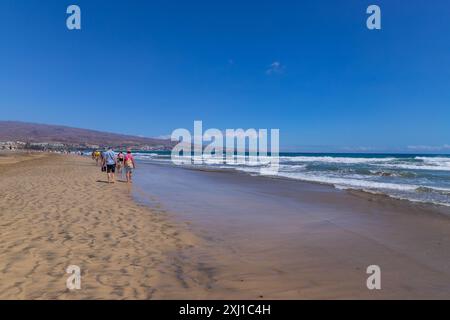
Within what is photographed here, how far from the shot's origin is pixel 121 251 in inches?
216

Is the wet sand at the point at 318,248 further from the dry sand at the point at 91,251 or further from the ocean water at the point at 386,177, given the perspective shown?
the ocean water at the point at 386,177

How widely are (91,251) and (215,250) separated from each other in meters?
2.09

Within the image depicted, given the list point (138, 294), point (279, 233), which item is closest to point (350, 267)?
point (279, 233)

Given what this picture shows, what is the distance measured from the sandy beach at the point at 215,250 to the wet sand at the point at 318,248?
0.07ft

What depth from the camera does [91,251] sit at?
543cm

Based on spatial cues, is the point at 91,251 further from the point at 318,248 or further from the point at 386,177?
the point at 386,177

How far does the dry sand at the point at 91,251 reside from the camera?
158 inches

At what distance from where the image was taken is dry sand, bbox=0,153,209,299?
13.2ft

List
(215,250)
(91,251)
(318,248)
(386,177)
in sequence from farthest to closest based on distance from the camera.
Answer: (386,177) < (318,248) < (215,250) < (91,251)

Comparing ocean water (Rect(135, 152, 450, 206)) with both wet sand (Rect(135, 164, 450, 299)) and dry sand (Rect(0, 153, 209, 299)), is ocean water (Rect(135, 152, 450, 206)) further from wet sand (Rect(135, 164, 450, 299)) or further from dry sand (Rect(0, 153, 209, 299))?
dry sand (Rect(0, 153, 209, 299))

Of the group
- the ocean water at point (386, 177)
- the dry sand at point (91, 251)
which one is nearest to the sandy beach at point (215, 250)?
the dry sand at point (91, 251)

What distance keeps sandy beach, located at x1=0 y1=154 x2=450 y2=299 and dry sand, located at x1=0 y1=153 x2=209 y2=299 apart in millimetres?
16

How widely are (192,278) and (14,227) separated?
4378 mm

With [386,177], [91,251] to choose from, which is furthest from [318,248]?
[386,177]
